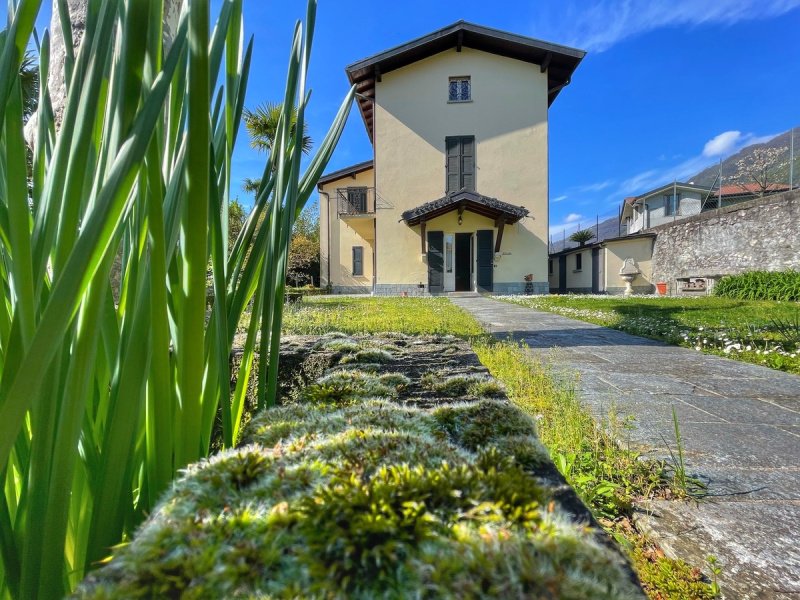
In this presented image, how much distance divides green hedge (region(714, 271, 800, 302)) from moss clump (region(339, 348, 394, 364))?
33.7 ft

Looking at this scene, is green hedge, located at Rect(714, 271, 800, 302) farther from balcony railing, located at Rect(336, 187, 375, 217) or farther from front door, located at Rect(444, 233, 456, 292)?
balcony railing, located at Rect(336, 187, 375, 217)

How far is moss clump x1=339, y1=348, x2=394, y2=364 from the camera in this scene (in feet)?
4.14

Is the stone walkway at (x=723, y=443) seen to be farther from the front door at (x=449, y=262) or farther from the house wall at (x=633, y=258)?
the house wall at (x=633, y=258)

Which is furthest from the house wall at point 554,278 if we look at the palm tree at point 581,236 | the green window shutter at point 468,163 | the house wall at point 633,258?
the green window shutter at point 468,163

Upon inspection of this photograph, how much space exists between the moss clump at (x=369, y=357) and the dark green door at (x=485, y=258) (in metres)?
11.2

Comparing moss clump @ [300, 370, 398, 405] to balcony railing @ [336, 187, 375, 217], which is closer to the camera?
moss clump @ [300, 370, 398, 405]

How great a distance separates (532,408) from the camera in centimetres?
169

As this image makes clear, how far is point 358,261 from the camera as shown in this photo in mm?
15664

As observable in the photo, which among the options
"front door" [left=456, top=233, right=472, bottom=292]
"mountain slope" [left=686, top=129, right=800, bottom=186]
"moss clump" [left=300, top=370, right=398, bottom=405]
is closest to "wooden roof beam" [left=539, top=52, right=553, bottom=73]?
"front door" [left=456, top=233, right=472, bottom=292]

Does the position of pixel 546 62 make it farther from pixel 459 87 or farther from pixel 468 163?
pixel 468 163

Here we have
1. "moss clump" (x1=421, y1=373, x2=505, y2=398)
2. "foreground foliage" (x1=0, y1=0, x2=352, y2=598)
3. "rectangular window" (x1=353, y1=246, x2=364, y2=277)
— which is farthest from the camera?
"rectangular window" (x1=353, y1=246, x2=364, y2=277)

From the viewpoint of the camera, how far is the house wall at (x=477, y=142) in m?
12.3

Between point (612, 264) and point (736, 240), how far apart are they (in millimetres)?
4513

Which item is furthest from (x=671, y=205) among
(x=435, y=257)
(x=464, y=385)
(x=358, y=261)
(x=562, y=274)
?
(x=464, y=385)
